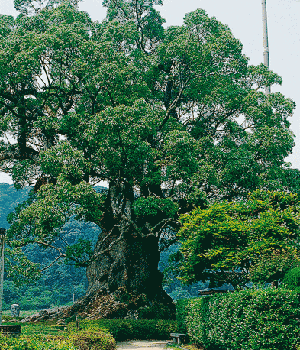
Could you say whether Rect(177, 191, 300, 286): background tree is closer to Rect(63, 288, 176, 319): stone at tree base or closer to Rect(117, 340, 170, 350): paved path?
Rect(117, 340, 170, 350): paved path

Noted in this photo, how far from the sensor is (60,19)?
19.0 metres

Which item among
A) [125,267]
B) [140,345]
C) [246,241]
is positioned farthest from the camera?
[125,267]

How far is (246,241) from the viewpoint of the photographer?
11812 mm

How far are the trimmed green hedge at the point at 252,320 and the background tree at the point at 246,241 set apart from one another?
3.98ft

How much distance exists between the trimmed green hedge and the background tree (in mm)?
1215

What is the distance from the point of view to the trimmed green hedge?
8312 mm

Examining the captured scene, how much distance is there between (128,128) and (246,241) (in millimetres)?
7230

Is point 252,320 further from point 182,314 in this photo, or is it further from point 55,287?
point 55,287

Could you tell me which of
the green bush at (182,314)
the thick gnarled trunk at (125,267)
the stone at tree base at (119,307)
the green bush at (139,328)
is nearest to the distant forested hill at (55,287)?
the thick gnarled trunk at (125,267)

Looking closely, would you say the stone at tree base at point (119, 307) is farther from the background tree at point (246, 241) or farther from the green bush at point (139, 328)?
the background tree at point (246, 241)

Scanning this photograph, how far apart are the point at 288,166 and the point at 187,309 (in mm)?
10033

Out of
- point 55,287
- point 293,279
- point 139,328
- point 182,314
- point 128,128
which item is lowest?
point 139,328

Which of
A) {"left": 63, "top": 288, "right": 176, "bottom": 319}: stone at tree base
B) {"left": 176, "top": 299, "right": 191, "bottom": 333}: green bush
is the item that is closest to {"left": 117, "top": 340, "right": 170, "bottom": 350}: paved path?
{"left": 176, "top": 299, "right": 191, "bottom": 333}: green bush

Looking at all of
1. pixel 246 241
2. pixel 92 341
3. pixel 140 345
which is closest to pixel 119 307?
pixel 140 345
